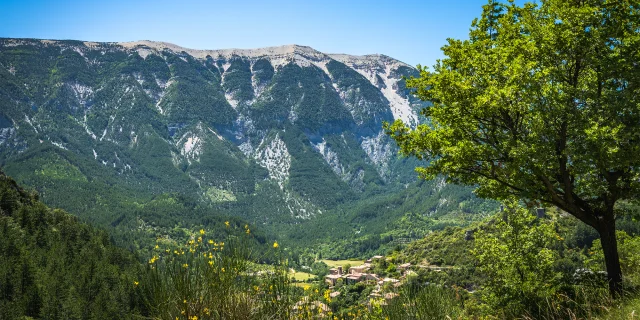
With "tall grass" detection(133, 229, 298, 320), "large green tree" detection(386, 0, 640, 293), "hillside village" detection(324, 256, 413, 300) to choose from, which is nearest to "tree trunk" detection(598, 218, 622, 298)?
"large green tree" detection(386, 0, 640, 293)

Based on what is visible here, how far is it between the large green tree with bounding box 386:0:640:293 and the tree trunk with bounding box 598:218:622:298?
0.03m

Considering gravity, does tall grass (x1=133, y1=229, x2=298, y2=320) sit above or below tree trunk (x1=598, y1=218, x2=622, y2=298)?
above

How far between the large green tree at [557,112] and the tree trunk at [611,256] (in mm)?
27

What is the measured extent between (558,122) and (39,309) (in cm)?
6996

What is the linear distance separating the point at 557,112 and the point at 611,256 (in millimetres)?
4340

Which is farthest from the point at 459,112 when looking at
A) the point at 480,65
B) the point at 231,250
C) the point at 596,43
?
the point at 231,250

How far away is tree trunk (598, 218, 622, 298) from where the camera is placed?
11.3 meters

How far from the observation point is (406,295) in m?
8.00

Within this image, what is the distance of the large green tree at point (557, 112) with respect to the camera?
1080cm

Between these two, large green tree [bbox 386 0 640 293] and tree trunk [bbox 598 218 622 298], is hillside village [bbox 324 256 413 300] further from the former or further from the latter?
tree trunk [bbox 598 218 622 298]

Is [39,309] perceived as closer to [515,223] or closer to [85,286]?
[85,286]

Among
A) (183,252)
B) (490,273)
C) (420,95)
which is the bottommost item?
(490,273)

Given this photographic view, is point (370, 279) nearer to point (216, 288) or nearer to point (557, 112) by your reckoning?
point (216, 288)

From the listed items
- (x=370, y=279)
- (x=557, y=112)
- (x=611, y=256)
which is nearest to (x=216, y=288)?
(x=370, y=279)
